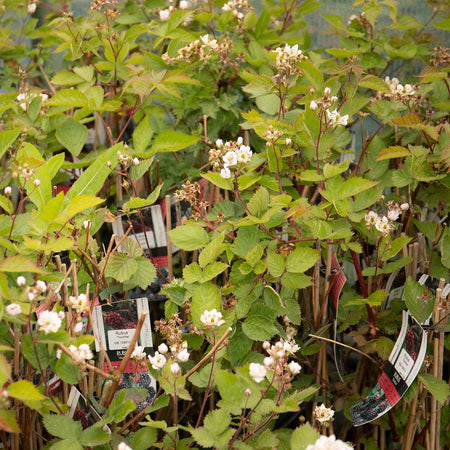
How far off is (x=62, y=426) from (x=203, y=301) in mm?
308

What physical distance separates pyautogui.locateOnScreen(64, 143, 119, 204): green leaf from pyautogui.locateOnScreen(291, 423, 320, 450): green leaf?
61 cm

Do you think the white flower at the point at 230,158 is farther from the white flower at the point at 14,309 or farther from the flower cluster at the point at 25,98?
the flower cluster at the point at 25,98

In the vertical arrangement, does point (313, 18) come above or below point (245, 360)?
above

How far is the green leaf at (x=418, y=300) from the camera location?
1.09 meters

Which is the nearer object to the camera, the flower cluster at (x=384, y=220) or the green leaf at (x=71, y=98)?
the flower cluster at (x=384, y=220)

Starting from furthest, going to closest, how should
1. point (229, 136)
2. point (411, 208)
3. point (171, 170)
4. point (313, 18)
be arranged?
point (313, 18), point (229, 136), point (171, 170), point (411, 208)

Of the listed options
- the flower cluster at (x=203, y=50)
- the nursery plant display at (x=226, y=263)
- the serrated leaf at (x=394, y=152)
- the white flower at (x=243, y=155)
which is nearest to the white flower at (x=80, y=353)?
the nursery plant display at (x=226, y=263)

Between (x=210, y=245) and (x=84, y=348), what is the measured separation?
0.32m

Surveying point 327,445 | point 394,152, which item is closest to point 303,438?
point 327,445

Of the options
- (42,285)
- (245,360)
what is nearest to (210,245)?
(245,360)

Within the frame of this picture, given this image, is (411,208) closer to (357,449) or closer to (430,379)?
(430,379)

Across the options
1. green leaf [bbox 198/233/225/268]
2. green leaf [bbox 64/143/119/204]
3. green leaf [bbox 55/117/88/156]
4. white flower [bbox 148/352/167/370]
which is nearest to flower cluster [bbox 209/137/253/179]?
green leaf [bbox 198/233/225/268]

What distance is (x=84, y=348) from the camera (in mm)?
820

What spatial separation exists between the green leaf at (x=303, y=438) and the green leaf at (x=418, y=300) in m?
0.39
